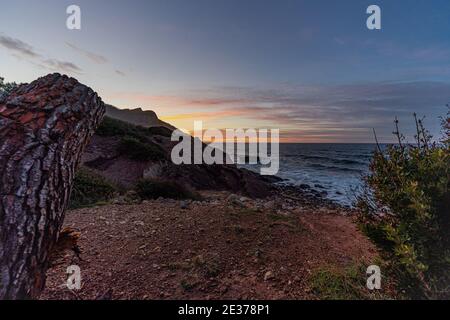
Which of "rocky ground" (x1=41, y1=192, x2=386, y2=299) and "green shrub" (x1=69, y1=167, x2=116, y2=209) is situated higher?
"green shrub" (x1=69, y1=167, x2=116, y2=209)

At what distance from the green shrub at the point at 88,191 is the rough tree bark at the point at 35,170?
4673 millimetres

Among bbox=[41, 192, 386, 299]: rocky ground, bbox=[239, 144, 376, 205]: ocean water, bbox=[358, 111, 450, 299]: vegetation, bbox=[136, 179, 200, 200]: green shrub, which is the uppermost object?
bbox=[358, 111, 450, 299]: vegetation

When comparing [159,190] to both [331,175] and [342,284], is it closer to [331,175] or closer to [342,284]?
[342,284]

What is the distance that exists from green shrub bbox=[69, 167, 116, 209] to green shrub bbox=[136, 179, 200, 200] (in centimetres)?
103

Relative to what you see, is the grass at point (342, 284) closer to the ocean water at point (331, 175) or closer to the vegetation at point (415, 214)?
the vegetation at point (415, 214)

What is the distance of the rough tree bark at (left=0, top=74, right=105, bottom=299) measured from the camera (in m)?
1.95

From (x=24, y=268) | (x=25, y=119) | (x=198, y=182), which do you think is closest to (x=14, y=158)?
(x=25, y=119)

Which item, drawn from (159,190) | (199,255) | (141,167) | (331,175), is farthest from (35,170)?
(331,175)

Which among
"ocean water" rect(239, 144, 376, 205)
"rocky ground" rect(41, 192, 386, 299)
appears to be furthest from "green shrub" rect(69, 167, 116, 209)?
"ocean water" rect(239, 144, 376, 205)

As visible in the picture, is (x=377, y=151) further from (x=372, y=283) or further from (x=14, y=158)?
(x=14, y=158)

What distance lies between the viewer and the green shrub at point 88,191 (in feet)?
23.0

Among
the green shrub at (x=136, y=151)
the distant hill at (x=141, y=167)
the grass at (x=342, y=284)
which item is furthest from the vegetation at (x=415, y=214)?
the green shrub at (x=136, y=151)

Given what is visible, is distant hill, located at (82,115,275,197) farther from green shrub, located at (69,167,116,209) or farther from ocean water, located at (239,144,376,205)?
ocean water, located at (239,144,376,205)

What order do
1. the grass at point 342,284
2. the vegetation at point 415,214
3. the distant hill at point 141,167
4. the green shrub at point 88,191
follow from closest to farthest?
1. the vegetation at point 415,214
2. the grass at point 342,284
3. the green shrub at point 88,191
4. the distant hill at point 141,167
